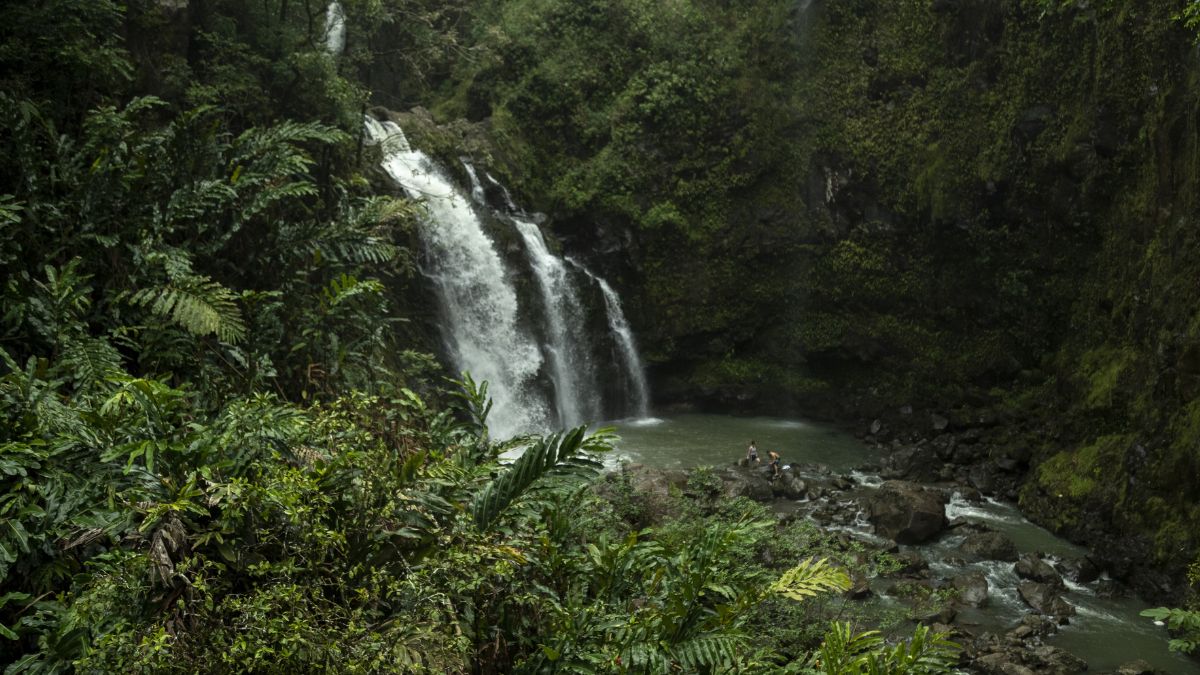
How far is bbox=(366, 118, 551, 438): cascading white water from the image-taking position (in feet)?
50.2

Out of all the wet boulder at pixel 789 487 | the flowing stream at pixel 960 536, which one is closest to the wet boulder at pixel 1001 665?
the flowing stream at pixel 960 536

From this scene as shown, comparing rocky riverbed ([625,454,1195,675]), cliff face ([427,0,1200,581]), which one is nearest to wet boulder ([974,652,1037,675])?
rocky riverbed ([625,454,1195,675])

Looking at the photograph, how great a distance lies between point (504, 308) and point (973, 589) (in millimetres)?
9225

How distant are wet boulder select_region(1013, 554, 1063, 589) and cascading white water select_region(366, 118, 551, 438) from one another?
26.8 feet

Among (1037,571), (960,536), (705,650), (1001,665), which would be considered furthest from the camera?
(960,536)

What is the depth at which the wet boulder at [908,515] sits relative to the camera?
11531mm

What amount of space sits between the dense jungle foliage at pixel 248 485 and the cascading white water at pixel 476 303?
6875 millimetres

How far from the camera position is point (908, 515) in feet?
38.1

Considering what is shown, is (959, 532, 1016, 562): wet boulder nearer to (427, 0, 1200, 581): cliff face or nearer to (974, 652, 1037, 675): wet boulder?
(427, 0, 1200, 581): cliff face

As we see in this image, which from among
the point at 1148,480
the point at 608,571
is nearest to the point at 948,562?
the point at 1148,480

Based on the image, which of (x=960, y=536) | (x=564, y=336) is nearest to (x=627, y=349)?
(x=564, y=336)

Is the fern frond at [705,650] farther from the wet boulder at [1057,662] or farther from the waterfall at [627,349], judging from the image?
the waterfall at [627,349]

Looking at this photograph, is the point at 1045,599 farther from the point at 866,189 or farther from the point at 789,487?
the point at 866,189

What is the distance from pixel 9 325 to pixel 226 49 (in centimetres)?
632
